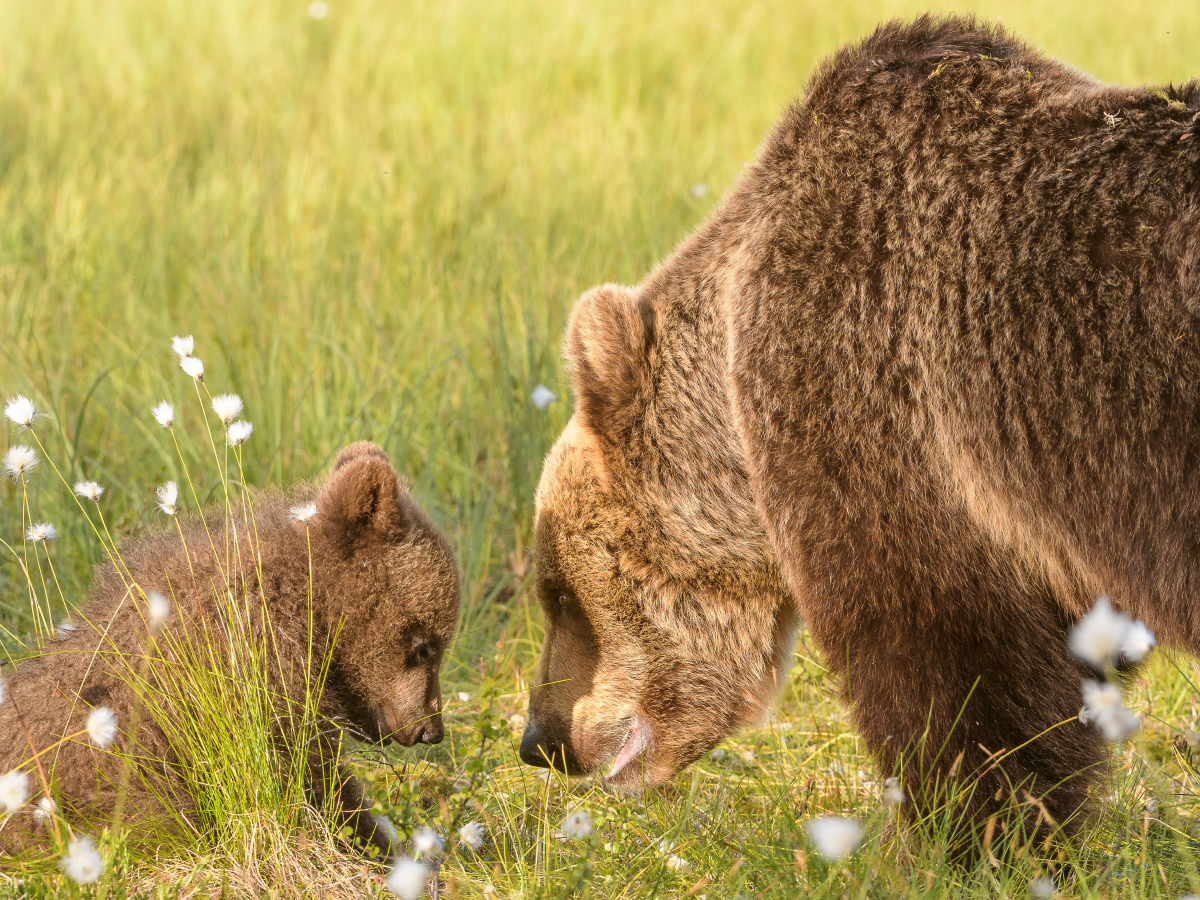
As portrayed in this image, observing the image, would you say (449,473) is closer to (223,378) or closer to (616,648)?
(223,378)

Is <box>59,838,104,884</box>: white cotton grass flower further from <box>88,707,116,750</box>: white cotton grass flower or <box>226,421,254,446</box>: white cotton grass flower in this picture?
<box>226,421,254,446</box>: white cotton grass flower

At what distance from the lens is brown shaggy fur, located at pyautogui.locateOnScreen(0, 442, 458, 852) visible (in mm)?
2885

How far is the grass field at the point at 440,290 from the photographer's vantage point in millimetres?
2936

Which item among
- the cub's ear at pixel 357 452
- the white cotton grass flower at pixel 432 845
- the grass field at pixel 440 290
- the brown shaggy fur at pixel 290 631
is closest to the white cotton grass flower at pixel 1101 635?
the grass field at pixel 440 290

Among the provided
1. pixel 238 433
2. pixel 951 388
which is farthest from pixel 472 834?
pixel 951 388

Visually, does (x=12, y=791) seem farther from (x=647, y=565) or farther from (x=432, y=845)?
(x=647, y=565)

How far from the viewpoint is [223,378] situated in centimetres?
533

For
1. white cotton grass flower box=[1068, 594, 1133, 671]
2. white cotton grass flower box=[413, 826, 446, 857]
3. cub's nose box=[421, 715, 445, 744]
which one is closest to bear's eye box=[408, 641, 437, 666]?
cub's nose box=[421, 715, 445, 744]

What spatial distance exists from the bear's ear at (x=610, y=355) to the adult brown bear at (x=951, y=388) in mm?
10

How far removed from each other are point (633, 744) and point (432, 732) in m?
0.60

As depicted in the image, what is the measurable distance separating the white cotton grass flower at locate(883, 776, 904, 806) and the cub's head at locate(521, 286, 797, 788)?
2.24 ft

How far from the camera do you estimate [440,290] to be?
6281 millimetres

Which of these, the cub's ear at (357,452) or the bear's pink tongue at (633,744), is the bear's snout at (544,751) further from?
the cub's ear at (357,452)

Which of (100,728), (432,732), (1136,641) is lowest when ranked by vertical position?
(432,732)
